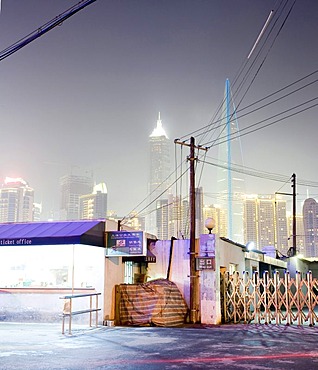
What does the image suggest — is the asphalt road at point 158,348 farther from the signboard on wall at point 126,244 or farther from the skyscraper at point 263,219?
the skyscraper at point 263,219

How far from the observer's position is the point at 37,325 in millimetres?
15875

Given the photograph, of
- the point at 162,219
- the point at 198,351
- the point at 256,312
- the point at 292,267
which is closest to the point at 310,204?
the point at 162,219

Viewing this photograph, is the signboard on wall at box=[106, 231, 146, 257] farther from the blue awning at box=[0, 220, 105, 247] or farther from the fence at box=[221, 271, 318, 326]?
the fence at box=[221, 271, 318, 326]

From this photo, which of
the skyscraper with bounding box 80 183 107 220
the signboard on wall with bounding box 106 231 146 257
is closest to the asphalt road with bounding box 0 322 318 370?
the signboard on wall with bounding box 106 231 146 257

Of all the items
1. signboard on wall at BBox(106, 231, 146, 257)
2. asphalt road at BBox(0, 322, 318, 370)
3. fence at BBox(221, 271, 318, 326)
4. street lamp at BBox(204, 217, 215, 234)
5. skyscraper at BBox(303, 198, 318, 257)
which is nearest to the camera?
asphalt road at BBox(0, 322, 318, 370)

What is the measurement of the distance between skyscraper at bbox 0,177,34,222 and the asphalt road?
302 ft

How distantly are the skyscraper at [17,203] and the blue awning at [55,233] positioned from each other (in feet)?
291

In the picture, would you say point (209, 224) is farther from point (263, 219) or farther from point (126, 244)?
point (263, 219)

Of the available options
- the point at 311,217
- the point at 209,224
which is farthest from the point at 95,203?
the point at 209,224

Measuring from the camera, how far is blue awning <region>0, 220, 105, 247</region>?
1509 centimetres

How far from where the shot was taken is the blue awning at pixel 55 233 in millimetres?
15086

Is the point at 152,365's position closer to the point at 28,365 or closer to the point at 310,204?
the point at 28,365

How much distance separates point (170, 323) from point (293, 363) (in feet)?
25.0

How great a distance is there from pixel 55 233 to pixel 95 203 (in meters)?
93.7
